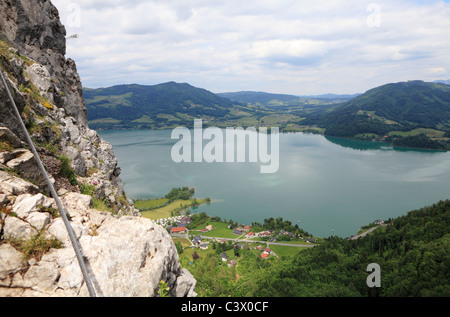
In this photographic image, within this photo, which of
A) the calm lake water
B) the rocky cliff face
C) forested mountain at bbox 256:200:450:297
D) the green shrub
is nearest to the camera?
the rocky cliff face

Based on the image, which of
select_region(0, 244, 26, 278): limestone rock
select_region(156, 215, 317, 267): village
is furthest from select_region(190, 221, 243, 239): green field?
select_region(0, 244, 26, 278): limestone rock

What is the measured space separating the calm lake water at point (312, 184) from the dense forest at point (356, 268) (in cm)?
802

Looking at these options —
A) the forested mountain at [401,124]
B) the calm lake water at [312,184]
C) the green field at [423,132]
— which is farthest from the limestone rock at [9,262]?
the green field at [423,132]

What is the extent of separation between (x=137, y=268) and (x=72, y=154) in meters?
5.15

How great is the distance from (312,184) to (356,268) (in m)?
33.2

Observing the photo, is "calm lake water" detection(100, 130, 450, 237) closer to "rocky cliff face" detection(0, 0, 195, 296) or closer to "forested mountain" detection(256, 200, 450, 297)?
"forested mountain" detection(256, 200, 450, 297)

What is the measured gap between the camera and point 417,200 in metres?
52.2

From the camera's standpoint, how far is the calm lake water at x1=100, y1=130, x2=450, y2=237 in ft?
160

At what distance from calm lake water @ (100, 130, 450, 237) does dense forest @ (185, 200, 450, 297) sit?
8.02 meters

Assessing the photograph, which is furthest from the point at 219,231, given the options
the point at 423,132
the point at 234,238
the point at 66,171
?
the point at 423,132

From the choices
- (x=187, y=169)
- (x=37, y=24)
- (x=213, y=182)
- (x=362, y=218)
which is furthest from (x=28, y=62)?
(x=187, y=169)

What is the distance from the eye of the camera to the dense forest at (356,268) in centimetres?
2348

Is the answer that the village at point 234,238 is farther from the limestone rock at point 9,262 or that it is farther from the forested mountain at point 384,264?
the limestone rock at point 9,262

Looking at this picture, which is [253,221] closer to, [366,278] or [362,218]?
[362,218]
